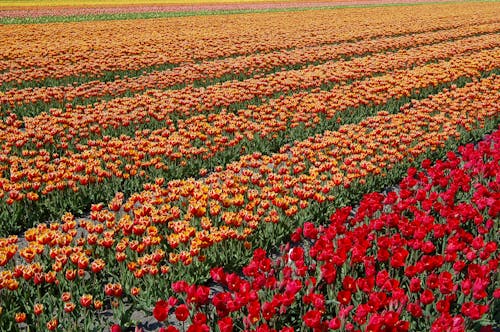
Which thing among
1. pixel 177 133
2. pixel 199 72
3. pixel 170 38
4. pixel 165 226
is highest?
pixel 170 38

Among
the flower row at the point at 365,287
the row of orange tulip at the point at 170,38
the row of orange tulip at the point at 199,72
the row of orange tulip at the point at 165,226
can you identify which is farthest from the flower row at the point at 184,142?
the row of orange tulip at the point at 170,38

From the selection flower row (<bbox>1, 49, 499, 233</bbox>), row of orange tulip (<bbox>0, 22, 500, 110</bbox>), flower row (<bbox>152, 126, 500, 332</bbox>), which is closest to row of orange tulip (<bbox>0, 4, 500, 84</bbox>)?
row of orange tulip (<bbox>0, 22, 500, 110</bbox>)

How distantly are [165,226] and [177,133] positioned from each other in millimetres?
3914

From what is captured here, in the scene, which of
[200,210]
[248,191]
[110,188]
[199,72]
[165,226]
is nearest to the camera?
[200,210]

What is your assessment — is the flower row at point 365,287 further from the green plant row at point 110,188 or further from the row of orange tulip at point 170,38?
the row of orange tulip at point 170,38

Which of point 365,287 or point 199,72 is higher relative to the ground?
point 199,72

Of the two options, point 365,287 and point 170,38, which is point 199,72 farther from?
point 365,287

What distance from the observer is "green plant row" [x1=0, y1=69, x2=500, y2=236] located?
7137mm

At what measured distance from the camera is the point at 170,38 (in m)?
25.5

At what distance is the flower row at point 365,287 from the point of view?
386 cm

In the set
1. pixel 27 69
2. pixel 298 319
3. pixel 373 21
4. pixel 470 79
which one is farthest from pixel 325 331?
pixel 373 21

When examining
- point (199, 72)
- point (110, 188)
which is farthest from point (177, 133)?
point (199, 72)

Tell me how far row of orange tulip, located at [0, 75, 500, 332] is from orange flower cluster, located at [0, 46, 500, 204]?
906mm

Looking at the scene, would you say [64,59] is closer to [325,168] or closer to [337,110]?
[337,110]
